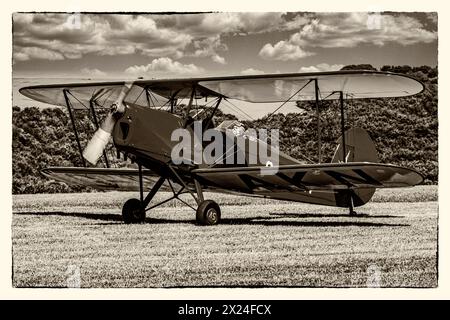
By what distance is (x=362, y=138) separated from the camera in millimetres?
13484

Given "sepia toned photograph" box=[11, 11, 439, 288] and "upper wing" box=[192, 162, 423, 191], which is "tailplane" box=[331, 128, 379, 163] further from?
"upper wing" box=[192, 162, 423, 191]

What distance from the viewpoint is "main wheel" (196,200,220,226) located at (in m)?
11.8

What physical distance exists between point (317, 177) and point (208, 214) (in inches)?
75.8

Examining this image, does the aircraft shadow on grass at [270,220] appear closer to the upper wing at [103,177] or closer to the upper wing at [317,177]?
the upper wing at [317,177]

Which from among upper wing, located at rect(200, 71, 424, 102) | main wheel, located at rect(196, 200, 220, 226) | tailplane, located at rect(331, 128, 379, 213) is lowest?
main wheel, located at rect(196, 200, 220, 226)

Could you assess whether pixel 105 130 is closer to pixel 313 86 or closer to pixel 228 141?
pixel 228 141

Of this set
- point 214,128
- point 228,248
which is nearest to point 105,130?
point 214,128

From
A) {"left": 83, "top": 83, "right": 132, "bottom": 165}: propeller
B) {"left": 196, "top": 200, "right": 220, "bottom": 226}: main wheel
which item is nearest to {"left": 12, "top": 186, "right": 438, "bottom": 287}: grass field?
{"left": 196, "top": 200, "right": 220, "bottom": 226}: main wheel

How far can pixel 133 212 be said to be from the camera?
12383mm

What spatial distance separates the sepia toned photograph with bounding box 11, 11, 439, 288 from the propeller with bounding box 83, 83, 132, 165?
2cm

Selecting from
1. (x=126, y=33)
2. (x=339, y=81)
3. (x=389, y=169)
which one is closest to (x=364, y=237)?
(x=389, y=169)

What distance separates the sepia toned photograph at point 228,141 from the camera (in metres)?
8.91

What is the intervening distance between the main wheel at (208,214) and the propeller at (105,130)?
189cm

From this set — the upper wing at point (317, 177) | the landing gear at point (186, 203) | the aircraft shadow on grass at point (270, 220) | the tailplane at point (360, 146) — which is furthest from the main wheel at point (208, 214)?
the tailplane at point (360, 146)
